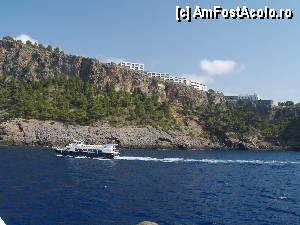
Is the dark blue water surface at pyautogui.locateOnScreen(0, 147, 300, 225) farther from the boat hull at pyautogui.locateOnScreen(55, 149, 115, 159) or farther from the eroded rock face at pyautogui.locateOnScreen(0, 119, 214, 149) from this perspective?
the eroded rock face at pyautogui.locateOnScreen(0, 119, 214, 149)

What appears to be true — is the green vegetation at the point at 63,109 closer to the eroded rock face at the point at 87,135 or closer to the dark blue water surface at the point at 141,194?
the eroded rock face at the point at 87,135

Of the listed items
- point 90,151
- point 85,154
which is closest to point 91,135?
point 85,154

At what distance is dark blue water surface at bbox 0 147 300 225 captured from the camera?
161 feet

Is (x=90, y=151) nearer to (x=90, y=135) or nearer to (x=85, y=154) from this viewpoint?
(x=85, y=154)

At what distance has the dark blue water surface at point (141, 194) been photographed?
48.9 meters

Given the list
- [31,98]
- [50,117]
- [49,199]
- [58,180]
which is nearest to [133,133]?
[50,117]

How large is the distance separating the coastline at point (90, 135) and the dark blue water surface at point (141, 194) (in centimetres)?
5980

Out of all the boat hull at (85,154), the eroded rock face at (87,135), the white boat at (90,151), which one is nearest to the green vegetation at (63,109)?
the eroded rock face at (87,135)

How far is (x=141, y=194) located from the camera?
208ft

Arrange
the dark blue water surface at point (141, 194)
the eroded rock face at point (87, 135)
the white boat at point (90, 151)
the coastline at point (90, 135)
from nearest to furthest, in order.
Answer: the dark blue water surface at point (141, 194) → the white boat at point (90, 151) → the coastline at point (90, 135) → the eroded rock face at point (87, 135)

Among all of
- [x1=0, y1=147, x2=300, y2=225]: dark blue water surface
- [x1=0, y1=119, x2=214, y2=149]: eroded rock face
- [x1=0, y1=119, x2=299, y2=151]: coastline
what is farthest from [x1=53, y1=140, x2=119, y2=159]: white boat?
[x1=0, y1=119, x2=214, y2=149]: eroded rock face

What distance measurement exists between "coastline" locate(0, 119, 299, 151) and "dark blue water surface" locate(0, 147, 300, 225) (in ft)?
196

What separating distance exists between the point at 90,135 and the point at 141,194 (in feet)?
352

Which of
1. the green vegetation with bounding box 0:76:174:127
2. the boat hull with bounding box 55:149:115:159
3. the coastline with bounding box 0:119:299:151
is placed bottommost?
the boat hull with bounding box 55:149:115:159
